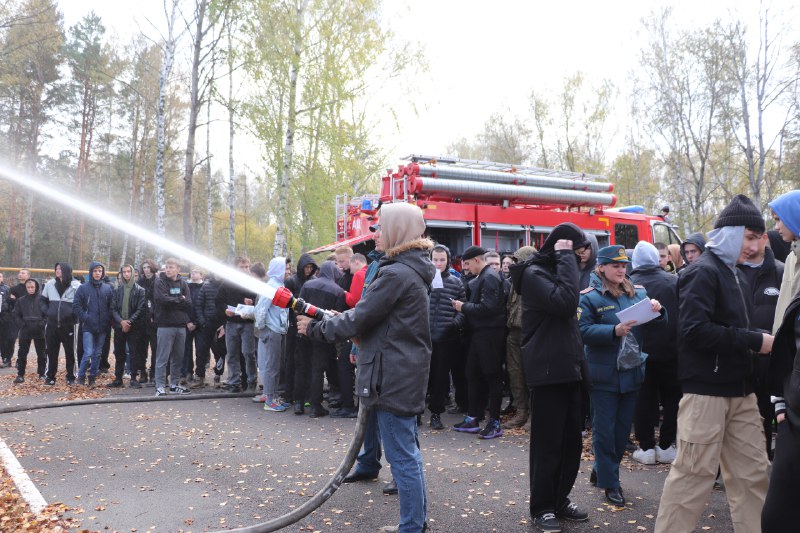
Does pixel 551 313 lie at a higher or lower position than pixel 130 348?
higher

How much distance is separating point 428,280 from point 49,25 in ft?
72.6

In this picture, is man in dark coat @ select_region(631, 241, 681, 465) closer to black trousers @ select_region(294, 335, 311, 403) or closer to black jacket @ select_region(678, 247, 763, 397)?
black jacket @ select_region(678, 247, 763, 397)

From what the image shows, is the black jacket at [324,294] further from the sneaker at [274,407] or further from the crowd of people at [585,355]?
the sneaker at [274,407]

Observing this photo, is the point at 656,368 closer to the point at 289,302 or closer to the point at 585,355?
the point at 585,355

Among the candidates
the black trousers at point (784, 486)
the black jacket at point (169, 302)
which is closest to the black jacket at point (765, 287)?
the black trousers at point (784, 486)

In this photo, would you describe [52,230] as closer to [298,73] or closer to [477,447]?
[298,73]

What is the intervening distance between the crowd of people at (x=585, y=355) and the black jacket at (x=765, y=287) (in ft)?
0.04

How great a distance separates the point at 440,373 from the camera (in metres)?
8.22

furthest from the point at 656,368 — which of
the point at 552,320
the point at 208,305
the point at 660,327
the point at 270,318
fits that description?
the point at 208,305

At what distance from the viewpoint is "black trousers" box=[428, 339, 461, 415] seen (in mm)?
8172

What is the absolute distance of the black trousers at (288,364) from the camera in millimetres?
9586

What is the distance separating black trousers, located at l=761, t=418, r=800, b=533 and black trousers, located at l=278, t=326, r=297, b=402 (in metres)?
7.56

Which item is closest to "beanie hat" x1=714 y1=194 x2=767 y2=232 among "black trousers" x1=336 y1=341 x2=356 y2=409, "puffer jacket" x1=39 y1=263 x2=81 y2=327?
"black trousers" x1=336 y1=341 x2=356 y2=409

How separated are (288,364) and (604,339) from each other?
19.4 feet
